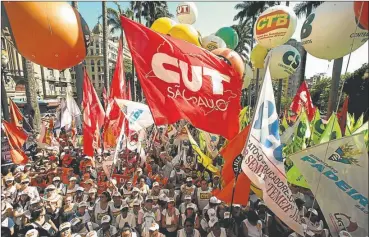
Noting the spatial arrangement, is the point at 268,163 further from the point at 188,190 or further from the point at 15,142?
the point at 15,142

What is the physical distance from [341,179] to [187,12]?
8.54 m

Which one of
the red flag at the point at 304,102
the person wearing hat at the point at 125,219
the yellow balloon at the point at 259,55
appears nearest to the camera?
the person wearing hat at the point at 125,219

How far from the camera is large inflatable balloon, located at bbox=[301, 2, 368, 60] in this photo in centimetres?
437

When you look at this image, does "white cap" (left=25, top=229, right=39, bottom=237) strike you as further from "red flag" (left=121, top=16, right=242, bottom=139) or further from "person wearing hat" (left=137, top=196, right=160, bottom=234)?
"red flag" (left=121, top=16, right=242, bottom=139)

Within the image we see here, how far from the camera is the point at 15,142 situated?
745 centimetres

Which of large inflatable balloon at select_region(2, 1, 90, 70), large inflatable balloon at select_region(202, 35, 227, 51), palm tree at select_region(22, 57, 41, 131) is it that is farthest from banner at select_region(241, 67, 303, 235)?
palm tree at select_region(22, 57, 41, 131)

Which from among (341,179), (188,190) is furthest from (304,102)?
(341,179)

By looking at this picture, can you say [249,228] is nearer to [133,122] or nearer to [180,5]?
[133,122]

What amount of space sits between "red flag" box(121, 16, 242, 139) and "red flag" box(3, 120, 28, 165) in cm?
542

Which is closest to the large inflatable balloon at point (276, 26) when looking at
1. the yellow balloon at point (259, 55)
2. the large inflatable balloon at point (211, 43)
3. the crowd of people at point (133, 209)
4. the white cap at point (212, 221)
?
the large inflatable balloon at point (211, 43)

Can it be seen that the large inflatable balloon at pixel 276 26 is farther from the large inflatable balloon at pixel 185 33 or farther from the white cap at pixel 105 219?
the white cap at pixel 105 219

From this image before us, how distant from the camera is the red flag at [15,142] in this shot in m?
7.05

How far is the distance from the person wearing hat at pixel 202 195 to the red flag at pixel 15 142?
15.7 ft

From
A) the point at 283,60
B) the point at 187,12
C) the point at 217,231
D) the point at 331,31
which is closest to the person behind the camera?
the point at 217,231
